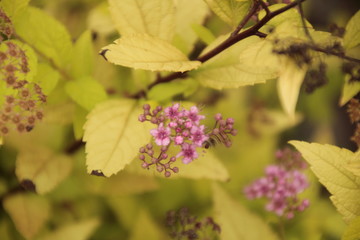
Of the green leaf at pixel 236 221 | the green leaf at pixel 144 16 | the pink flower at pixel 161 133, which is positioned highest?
the green leaf at pixel 144 16

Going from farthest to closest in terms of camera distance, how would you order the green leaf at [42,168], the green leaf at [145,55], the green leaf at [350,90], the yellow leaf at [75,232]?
the yellow leaf at [75,232]
the green leaf at [42,168]
the green leaf at [350,90]
the green leaf at [145,55]

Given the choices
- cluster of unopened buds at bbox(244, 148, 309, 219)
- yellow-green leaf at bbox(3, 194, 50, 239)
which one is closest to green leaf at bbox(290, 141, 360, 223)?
cluster of unopened buds at bbox(244, 148, 309, 219)

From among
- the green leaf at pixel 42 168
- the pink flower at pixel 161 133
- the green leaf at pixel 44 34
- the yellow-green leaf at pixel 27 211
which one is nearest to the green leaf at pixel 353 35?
the pink flower at pixel 161 133

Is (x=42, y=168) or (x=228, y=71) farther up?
(x=228, y=71)

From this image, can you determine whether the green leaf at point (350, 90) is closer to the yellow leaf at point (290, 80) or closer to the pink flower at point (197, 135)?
the yellow leaf at point (290, 80)

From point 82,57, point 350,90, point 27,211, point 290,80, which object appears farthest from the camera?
point 27,211

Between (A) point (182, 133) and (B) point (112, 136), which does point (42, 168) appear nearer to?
(B) point (112, 136)

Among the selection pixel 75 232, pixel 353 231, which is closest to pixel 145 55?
pixel 353 231
